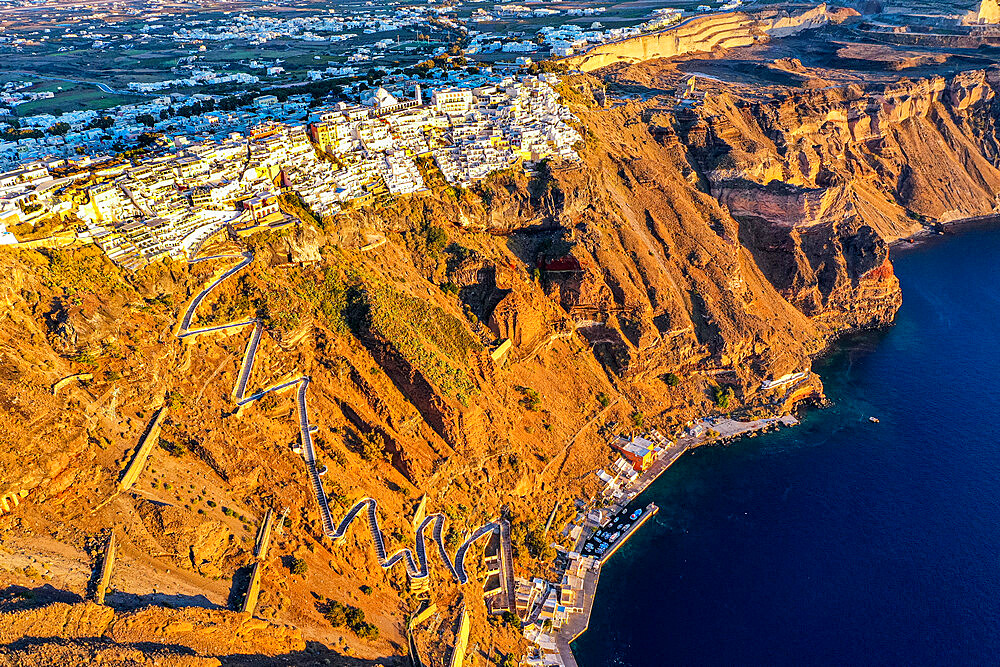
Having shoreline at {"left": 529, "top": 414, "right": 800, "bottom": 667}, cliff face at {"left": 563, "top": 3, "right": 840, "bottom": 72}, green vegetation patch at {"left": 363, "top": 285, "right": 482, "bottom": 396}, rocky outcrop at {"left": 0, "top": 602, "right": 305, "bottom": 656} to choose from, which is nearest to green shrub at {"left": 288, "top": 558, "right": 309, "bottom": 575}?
rocky outcrop at {"left": 0, "top": 602, "right": 305, "bottom": 656}

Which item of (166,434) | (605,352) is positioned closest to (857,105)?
(605,352)

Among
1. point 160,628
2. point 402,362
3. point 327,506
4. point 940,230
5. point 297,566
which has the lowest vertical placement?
point 940,230

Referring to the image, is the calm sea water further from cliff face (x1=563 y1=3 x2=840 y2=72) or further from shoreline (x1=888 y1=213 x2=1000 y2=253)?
cliff face (x1=563 y1=3 x2=840 y2=72)

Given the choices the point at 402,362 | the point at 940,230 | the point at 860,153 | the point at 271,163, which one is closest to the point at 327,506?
the point at 402,362

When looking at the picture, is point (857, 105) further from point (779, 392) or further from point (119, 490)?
point (119, 490)

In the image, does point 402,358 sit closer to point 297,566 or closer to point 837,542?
point 297,566

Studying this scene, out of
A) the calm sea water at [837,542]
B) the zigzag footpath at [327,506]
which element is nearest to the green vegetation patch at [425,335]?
the zigzag footpath at [327,506]
